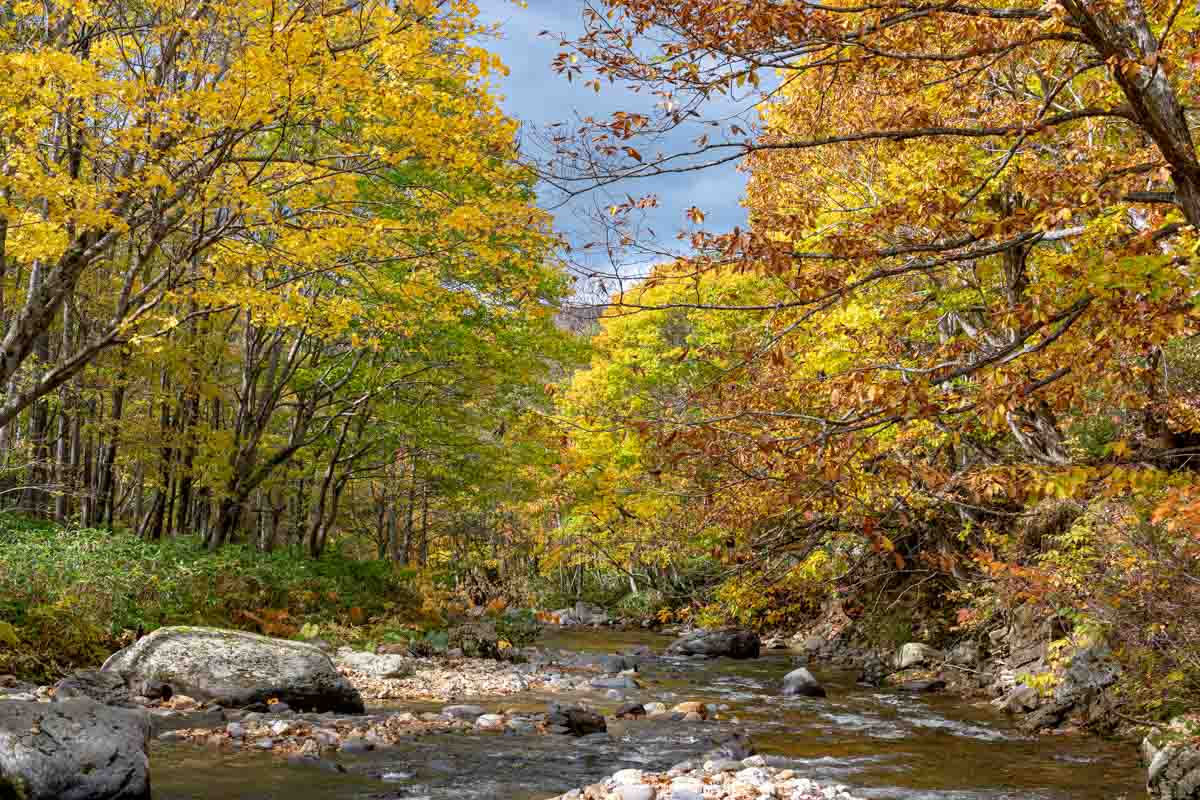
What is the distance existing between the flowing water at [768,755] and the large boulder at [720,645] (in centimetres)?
593

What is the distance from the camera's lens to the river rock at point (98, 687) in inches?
314

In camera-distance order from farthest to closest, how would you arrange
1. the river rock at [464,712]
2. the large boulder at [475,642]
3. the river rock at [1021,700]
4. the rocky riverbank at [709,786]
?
the large boulder at [475,642] < the river rock at [1021,700] < the river rock at [464,712] < the rocky riverbank at [709,786]

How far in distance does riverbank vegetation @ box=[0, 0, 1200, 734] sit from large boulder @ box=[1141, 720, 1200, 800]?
0.57 metres

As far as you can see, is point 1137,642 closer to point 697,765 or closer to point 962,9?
point 697,765

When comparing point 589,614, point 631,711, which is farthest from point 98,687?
point 589,614

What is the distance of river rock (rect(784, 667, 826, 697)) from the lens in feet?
41.3

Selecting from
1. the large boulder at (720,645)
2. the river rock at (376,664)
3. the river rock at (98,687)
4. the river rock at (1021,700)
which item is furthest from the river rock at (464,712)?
the large boulder at (720,645)

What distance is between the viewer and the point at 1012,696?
35.9 ft

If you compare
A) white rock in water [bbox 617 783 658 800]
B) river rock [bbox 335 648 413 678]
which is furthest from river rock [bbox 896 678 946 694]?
white rock in water [bbox 617 783 658 800]

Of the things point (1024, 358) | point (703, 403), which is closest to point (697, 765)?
point (703, 403)

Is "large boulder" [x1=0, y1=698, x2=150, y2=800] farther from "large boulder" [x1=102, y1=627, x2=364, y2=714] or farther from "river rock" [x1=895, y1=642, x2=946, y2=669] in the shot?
"river rock" [x1=895, y1=642, x2=946, y2=669]

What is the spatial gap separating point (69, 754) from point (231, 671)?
11.6 ft

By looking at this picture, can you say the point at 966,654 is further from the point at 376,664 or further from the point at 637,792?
the point at 637,792

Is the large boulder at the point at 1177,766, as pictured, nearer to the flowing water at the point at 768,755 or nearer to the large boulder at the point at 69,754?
the flowing water at the point at 768,755
